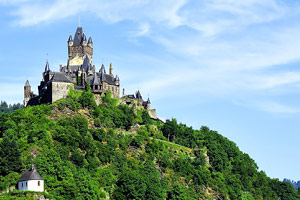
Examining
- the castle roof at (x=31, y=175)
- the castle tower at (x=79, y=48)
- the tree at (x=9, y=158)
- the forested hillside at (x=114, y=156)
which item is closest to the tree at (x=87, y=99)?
the forested hillside at (x=114, y=156)

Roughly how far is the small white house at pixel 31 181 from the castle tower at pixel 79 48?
48352 millimetres

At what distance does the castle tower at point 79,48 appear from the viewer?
135 meters

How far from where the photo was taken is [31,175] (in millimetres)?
87938

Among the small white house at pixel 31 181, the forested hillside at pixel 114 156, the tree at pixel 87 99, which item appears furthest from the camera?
the tree at pixel 87 99

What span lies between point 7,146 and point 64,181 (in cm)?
930

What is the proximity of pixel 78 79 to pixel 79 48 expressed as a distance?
12.4 m

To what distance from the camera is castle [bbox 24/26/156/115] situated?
389 feet

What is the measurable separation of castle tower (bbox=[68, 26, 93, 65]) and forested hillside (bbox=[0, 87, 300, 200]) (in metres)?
14.1

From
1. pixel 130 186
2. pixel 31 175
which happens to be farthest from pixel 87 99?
pixel 31 175

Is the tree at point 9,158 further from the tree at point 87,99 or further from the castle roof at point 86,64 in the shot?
the castle roof at point 86,64

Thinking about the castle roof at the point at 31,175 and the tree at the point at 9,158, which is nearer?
the castle roof at the point at 31,175

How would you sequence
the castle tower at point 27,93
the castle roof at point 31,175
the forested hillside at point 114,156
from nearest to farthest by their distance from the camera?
1. the castle roof at point 31,175
2. the forested hillside at point 114,156
3. the castle tower at point 27,93

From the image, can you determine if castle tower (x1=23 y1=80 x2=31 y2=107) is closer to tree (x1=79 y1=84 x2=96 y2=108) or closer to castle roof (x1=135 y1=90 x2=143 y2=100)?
tree (x1=79 y1=84 x2=96 y2=108)

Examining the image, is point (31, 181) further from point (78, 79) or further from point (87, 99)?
point (78, 79)
